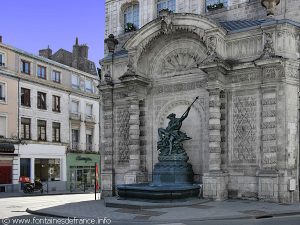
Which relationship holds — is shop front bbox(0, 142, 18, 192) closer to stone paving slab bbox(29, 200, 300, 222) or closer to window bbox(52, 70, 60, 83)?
window bbox(52, 70, 60, 83)

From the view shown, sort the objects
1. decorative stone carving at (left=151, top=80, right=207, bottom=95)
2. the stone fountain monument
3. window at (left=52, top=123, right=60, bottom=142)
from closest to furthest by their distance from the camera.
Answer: the stone fountain monument, decorative stone carving at (left=151, top=80, right=207, bottom=95), window at (left=52, top=123, right=60, bottom=142)

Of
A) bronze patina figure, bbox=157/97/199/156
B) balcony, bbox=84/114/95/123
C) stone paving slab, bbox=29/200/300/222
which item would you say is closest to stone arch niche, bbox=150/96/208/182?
bronze patina figure, bbox=157/97/199/156

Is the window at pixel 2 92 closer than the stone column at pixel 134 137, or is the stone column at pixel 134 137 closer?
the stone column at pixel 134 137

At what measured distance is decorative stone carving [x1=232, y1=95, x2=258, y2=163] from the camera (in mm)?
17859

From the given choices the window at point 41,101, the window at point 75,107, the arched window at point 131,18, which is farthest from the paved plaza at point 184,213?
the window at point 75,107

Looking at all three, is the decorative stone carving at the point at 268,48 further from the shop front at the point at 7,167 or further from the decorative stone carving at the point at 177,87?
the shop front at the point at 7,167

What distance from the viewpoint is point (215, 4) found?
20.9m

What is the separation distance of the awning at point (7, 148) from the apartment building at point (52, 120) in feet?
2.76

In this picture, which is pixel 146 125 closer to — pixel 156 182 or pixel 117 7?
pixel 156 182

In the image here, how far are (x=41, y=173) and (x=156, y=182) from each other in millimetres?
18967

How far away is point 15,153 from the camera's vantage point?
32906 mm

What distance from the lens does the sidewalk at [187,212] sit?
44.3ft

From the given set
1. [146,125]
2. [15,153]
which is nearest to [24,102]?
[15,153]

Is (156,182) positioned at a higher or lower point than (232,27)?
lower
